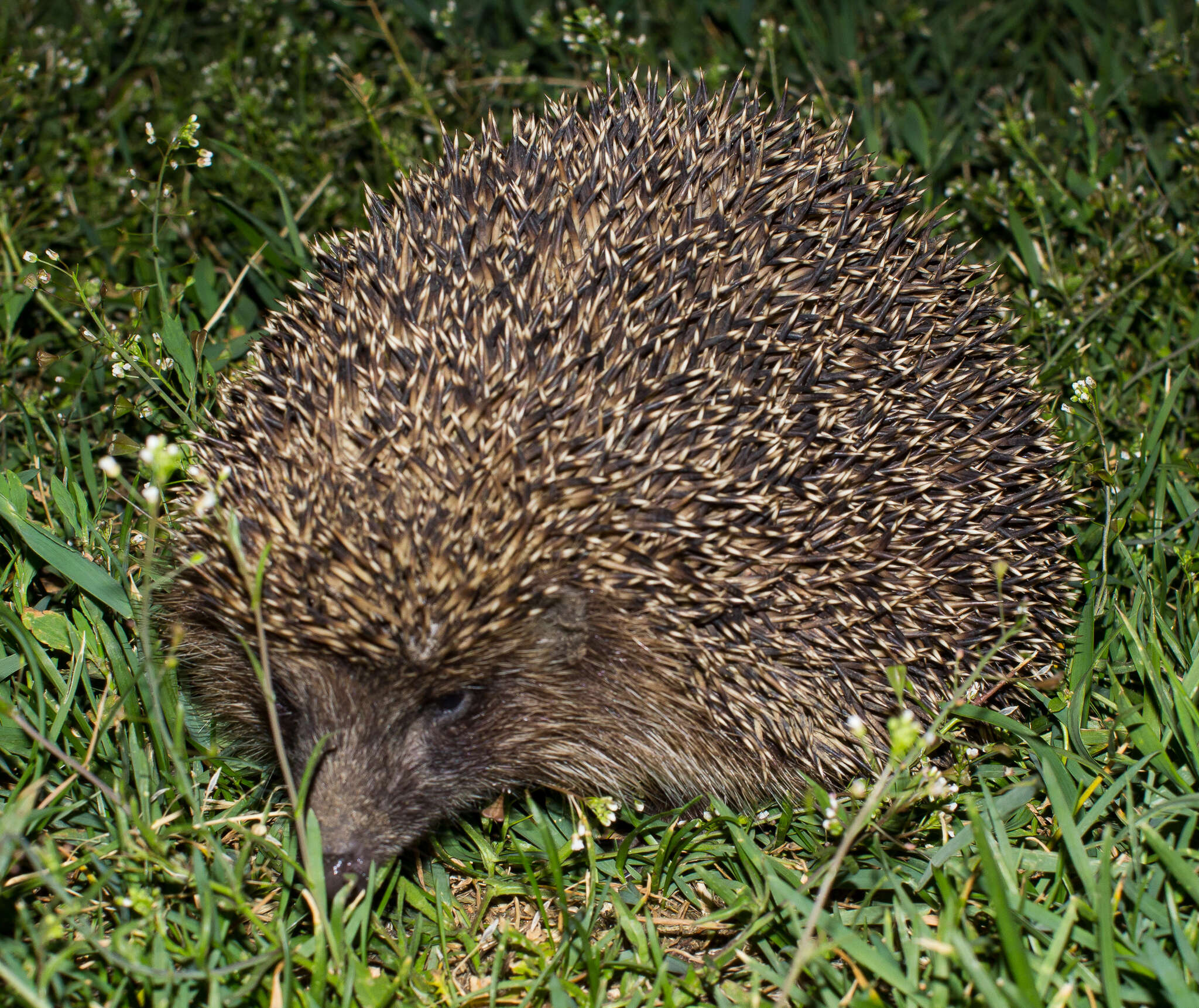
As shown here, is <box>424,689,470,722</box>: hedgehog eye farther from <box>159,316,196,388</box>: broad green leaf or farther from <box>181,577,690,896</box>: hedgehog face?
<box>159,316,196,388</box>: broad green leaf

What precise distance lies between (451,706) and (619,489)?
754mm

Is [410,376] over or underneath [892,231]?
underneath

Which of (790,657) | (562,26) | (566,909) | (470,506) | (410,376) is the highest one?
(562,26)

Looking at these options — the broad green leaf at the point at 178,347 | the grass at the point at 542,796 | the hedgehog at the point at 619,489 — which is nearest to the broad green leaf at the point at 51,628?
the grass at the point at 542,796

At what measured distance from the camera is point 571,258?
3.23 meters

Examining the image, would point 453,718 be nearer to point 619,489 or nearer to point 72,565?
point 619,489

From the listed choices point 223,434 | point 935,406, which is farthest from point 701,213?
point 223,434

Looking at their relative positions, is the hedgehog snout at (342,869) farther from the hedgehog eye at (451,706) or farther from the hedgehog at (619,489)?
the hedgehog eye at (451,706)

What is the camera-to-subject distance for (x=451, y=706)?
10.2ft

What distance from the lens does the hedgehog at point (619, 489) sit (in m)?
2.90

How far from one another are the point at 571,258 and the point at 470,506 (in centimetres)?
83

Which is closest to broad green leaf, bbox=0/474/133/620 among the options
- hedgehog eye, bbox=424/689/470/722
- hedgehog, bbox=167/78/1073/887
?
hedgehog, bbox=167/78/1073/887

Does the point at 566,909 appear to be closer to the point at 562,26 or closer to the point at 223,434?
the point at 223,434

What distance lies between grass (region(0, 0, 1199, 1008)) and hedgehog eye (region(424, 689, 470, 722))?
48 centimetres
